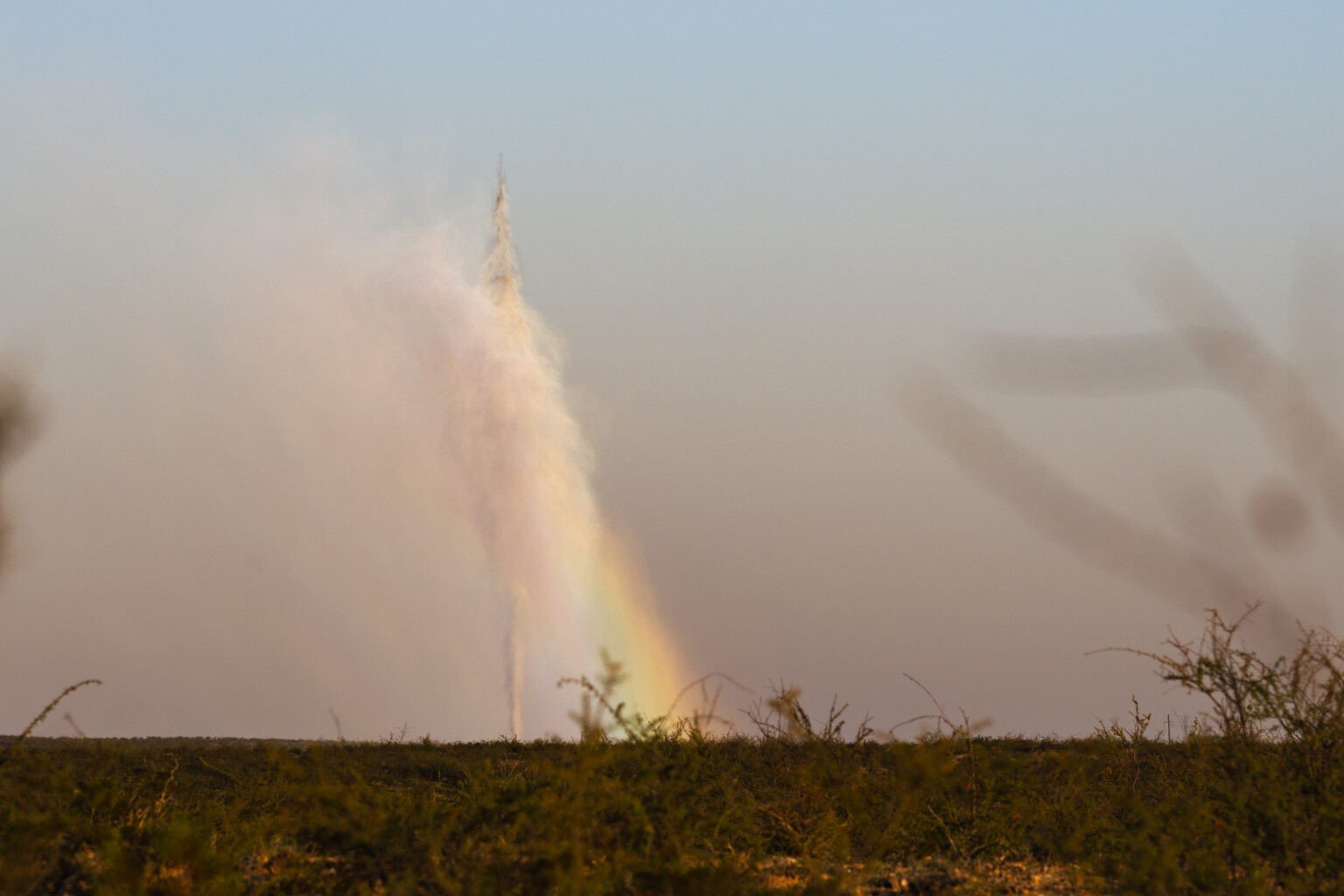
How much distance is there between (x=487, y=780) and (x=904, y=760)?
3.31 meters

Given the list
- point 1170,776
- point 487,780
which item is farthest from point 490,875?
point 1170,776

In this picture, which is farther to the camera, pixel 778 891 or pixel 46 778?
pixel 46 778

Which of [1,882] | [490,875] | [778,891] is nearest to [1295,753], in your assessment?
[778,891]

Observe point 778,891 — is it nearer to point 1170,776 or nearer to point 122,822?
point 122,822

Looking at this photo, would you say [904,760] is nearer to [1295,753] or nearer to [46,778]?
[1295,753]

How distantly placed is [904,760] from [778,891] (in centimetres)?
210

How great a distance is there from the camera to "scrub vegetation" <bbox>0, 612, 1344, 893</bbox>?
9.26 meters

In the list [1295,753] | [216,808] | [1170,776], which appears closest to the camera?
[1295,753]

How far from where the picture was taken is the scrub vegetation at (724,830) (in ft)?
30.4

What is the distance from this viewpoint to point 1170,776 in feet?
60.9

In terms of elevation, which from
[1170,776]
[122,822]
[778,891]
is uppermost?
[1170,776]

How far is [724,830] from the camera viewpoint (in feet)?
38.2

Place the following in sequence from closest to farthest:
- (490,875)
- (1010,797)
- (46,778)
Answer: (490,875) → (46,778) → (1010,797)

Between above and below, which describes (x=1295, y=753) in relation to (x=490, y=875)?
above
